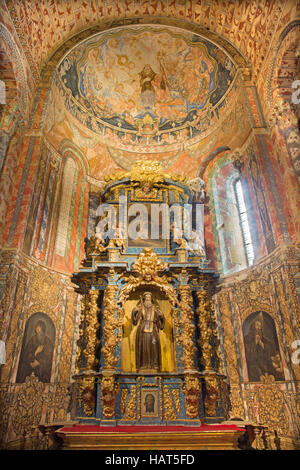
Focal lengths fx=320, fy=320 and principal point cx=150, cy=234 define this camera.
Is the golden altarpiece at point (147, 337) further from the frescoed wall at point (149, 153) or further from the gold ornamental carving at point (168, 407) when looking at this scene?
the frescoed wall at point (149, 153)

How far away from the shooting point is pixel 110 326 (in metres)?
8.93

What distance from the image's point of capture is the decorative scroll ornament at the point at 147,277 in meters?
9.55

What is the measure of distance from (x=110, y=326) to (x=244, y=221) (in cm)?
633

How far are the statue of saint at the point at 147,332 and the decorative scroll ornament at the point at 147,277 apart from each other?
404 mm

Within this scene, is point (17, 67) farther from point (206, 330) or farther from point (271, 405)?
point (271, 405)

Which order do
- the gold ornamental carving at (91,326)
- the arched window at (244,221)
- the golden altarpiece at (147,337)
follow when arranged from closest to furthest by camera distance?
the golden altarpiece at (147,337)
the gold ornamental carving at (91,326)
the arched window at (244,221)

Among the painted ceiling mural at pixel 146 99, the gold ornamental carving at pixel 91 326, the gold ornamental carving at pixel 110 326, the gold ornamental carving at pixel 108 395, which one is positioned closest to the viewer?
the gold ornamental carving at pixel 108 395

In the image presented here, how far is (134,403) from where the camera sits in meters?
8.21

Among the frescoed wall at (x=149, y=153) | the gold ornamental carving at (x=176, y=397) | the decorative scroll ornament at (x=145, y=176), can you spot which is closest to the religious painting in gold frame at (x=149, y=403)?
the gold ornamental carving at (x=176, y=397)

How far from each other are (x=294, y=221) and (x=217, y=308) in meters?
4.02

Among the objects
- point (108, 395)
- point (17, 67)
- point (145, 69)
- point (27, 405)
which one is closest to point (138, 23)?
point (145, 69)

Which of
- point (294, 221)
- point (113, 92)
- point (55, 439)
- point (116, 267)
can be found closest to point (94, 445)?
point (55, 439)

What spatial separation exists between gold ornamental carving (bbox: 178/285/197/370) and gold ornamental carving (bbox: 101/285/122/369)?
1.80 metres

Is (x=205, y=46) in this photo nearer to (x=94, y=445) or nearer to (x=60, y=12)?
(x=60, y=12)
